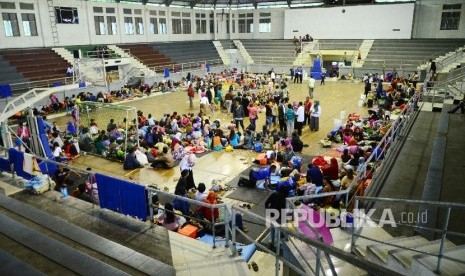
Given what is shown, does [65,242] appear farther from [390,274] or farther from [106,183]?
[390,274]

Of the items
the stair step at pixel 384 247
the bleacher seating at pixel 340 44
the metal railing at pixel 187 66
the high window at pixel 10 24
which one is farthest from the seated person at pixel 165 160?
the bleacher seating at pixel 340 44

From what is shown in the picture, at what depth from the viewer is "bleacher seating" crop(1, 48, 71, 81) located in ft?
75.0

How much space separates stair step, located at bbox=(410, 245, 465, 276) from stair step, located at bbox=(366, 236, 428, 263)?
56cm

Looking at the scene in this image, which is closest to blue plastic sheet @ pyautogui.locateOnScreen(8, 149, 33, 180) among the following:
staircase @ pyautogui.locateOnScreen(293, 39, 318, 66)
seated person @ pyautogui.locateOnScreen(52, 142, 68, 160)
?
seated person @ pyautogui.locateOnScreen(52, 142, 68, 160)

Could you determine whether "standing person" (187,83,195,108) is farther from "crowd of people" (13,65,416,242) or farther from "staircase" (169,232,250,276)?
"staircase" (169,232,250,276)

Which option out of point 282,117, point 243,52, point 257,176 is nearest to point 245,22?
point 243,52

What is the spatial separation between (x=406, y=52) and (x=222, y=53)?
18583mm

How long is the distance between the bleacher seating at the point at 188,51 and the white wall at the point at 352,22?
893cm

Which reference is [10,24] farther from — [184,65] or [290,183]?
[290,183]

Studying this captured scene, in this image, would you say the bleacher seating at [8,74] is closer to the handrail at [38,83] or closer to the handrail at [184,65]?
Answer: the handrail at [38,83]

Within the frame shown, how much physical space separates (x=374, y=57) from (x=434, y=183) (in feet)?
92.6

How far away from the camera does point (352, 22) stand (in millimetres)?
35094

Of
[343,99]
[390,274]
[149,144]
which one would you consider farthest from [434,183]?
[343,99]

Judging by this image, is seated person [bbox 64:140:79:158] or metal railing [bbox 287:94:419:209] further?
seated person [bbox 64:140:79:158]
